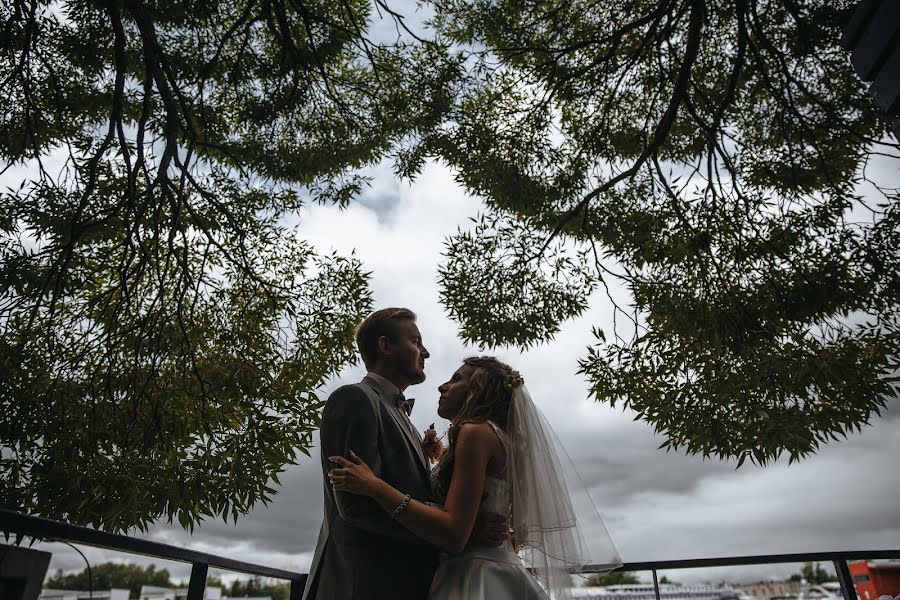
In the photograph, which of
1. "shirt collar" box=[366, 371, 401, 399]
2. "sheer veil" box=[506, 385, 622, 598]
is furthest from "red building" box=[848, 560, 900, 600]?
"shirt collar" box=[366, 371, 401, 399]

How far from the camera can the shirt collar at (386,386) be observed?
1.87m

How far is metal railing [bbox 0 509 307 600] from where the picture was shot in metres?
1.12

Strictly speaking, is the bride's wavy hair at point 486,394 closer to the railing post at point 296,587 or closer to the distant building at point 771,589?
the railing post at point 296,587

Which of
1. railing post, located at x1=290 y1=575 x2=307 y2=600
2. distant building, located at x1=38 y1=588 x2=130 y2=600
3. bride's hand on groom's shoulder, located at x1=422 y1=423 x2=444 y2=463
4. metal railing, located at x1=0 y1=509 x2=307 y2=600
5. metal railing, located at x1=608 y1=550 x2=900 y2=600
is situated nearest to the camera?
metal railing, located at x1=0 y1=509 x2=307 y2=600

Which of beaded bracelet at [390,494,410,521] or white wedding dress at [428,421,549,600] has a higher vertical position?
beaded bracelet at [390,494,410,521]

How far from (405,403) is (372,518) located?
0.55 m

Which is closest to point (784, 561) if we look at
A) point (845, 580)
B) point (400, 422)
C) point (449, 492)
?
point (845, 580)

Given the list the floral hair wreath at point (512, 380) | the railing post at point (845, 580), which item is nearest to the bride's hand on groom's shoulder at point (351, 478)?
the floral hair wreath at point (512, 380)

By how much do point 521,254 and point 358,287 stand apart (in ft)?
5.47

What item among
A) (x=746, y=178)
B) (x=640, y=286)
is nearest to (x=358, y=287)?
(x=640, y=286)

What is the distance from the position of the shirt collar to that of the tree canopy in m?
2.01

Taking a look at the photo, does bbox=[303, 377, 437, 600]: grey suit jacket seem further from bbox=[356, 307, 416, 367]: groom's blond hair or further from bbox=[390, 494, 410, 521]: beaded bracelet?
bbox=[356, 307, 416, 367]: groom's blond hair

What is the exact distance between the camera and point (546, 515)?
1.98 m

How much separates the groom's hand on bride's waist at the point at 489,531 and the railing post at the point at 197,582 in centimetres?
100
